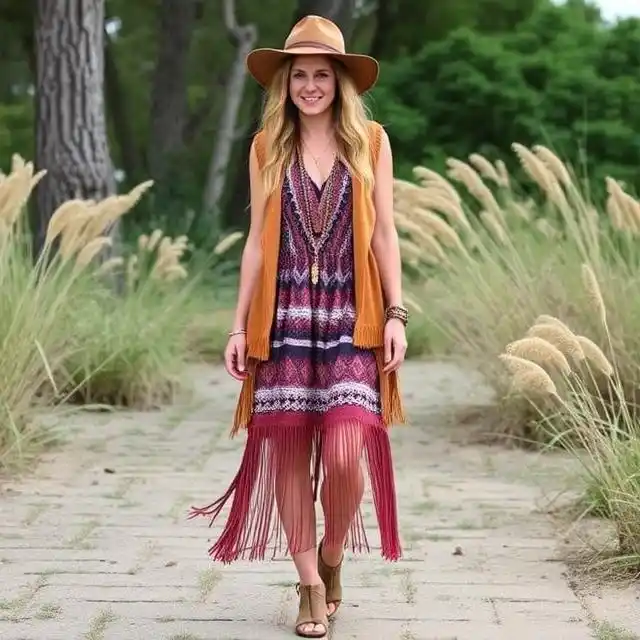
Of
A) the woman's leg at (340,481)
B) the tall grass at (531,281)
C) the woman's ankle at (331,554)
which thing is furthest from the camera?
the tall grass at (531,281)

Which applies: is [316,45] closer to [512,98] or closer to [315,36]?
[315,36]

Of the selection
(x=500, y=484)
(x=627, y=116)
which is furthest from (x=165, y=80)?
(x=500, y=484)

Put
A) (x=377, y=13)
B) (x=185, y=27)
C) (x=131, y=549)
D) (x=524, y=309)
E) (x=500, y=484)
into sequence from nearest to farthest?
(x=131, y=549)
(x=500, y=484)
(x=524, y=309)
(x=185, y=27)
(x=377, y=13)

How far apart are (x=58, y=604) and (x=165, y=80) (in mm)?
16012

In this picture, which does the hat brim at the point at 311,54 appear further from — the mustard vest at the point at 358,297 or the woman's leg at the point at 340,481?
the woman's leg at the point at 340,481

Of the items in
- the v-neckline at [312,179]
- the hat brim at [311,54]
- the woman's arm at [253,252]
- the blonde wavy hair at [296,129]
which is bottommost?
the woman's arm at [253,252]

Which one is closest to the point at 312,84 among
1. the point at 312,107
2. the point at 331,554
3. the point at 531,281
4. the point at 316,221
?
the point at 312,107

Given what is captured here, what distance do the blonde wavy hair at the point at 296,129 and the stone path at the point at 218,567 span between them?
1233mm

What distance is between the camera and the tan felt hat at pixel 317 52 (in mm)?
3512

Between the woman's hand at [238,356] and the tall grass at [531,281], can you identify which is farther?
the tall grass at [531,281]

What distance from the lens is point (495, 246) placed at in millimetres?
6926

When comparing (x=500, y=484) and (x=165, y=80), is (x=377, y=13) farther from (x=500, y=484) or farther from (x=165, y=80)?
(x=500, y=484)

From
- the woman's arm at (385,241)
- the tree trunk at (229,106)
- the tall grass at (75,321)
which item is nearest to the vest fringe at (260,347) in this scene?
the woman's arm at (385,241)

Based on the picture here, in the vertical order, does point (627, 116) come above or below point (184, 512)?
above
